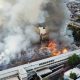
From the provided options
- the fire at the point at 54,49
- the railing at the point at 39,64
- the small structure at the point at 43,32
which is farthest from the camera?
the small structure at the point at 43,32

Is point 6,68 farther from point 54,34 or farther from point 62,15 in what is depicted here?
point 62,15

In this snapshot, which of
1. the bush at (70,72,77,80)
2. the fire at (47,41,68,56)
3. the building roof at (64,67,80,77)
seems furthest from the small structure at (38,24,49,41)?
the bush at (70,72,77,80)

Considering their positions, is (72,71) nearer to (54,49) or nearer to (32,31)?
(54,49)

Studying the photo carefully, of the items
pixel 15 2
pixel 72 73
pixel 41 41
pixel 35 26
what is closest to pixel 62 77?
pixel 72 73

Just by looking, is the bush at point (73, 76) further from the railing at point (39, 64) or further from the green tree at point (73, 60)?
the railing at point (39, 64)

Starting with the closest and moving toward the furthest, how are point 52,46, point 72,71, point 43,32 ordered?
point 72,71
point 52,46
point 43,32

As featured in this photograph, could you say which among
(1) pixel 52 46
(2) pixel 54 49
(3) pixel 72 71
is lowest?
(3) pixel 72 71

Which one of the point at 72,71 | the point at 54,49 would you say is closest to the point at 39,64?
the point at 72,71

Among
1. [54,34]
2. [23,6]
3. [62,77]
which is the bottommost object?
[62,77]

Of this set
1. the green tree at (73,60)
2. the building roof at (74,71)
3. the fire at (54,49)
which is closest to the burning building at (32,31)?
the fire at (54,49)
